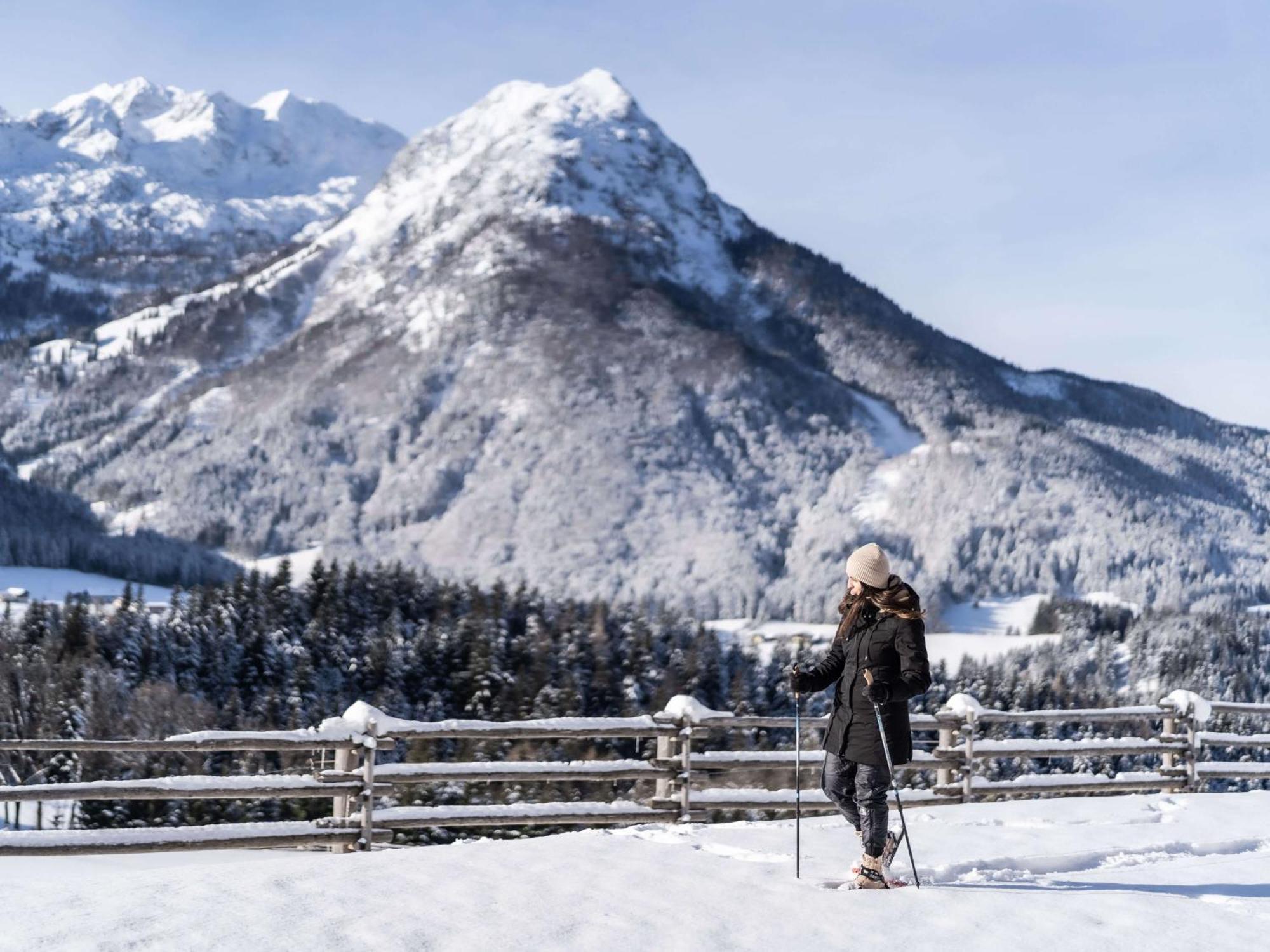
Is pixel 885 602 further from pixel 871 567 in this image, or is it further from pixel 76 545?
pixel 76 545

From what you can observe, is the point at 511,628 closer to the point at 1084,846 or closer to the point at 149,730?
the point at 149,730

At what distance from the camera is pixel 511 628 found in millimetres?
96375

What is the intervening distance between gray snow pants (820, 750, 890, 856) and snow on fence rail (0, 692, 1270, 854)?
96.1 inches

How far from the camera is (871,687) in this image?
8516 millimetres

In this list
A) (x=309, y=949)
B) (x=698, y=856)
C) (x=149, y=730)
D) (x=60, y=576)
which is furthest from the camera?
(x=60, y=576)

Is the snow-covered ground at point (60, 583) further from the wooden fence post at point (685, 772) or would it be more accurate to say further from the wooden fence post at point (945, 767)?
the wooden fence post at point (685, 772)

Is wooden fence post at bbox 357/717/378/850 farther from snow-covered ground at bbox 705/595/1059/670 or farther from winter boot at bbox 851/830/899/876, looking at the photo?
snow-covered ground at bbox 705/595/1059/670

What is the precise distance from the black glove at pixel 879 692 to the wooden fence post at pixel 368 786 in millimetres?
4606

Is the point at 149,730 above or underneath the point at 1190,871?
underneath

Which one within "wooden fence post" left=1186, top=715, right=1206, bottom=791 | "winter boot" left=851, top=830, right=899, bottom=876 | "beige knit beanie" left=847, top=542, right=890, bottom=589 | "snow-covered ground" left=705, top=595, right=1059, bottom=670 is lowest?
"snow-covered ground" left=705, top=595, right=1059, bottom=670

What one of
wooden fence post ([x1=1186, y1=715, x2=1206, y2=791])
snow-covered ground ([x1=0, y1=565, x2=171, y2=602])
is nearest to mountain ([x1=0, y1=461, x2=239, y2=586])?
snow-covered ground ([x1=0, y1=565, x2=171, y2=602])

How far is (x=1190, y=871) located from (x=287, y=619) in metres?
79.9

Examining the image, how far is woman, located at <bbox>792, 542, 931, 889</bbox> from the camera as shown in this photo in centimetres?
852

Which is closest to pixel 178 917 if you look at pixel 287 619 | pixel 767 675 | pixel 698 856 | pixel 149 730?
pixel 698 856
